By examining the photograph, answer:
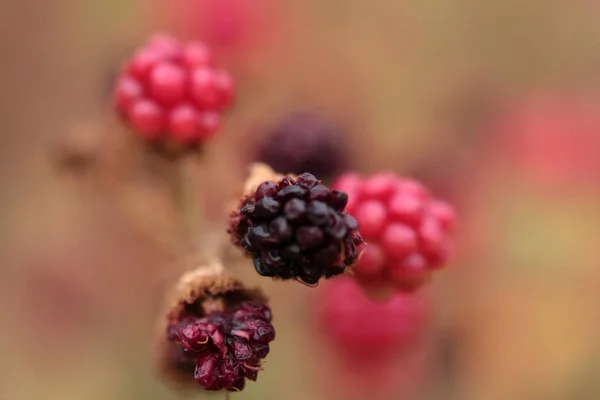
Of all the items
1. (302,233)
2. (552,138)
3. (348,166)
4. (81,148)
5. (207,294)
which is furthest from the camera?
(552,138)

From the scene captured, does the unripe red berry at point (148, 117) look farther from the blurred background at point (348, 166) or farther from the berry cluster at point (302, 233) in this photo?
the berry cluster at point (302, 233)

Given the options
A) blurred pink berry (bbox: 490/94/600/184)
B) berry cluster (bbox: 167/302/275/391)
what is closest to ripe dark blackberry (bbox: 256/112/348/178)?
berry cluster (bbox: 167/302/275/391)

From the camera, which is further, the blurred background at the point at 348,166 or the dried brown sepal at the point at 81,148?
the blurred background at the point at 348,166

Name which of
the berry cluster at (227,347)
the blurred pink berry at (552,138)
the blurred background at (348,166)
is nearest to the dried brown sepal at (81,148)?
the blurred background at (348,166)

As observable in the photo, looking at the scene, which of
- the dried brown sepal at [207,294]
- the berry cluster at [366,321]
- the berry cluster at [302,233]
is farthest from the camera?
the berry cluster at [366,321]

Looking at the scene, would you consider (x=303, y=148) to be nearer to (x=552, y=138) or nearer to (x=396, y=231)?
(x=396, y=231)

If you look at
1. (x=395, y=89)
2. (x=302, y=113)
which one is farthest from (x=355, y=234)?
(x=395, y=89)

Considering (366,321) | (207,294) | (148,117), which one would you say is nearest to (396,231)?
(207,294)
